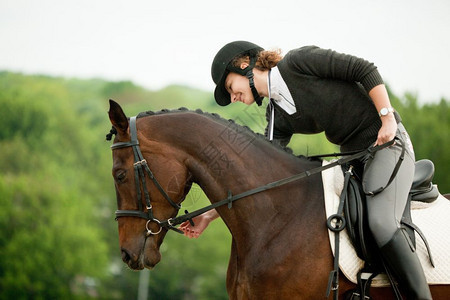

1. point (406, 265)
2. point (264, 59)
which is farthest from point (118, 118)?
point (406, 265)

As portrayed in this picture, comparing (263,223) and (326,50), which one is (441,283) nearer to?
(263,223)

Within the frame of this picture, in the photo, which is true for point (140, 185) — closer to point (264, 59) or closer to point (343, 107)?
point (264, 59)

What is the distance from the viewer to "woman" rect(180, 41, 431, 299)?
4.03 meters

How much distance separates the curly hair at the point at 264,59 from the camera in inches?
183

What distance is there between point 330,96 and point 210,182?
49.3 inches

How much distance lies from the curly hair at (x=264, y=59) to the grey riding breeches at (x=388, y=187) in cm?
116

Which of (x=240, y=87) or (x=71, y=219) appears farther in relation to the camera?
(x=71, y=219)

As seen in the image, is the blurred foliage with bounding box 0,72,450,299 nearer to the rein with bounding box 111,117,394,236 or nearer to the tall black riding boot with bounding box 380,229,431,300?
the rein with bounding box 111,117,394,236

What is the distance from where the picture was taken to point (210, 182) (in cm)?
452

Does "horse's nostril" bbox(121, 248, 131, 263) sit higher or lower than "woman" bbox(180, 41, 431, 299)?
lower

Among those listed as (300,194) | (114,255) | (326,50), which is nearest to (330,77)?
(326,50)

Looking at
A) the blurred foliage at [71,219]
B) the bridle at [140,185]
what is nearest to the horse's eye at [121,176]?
the bridle at [140,185]

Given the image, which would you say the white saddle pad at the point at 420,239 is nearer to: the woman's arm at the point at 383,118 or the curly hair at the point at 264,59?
the woman's arm at the point at 383,118

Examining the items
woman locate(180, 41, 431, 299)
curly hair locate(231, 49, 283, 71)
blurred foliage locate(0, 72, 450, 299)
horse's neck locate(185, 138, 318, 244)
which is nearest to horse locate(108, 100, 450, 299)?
horse's neck locate(185, 138, 318, 244)
